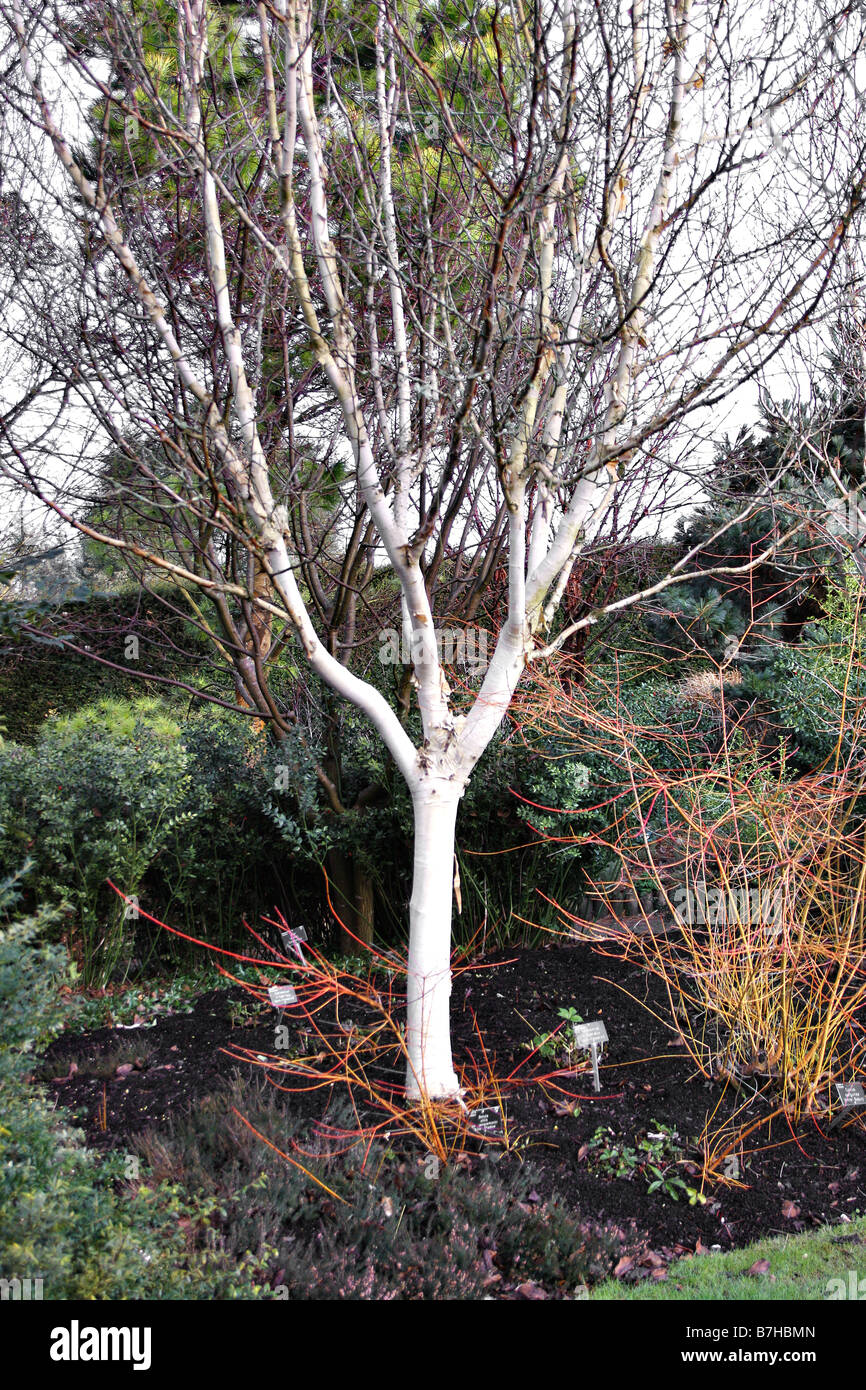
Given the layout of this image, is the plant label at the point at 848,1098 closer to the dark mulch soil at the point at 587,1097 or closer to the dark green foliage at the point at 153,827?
the dark mulch soil at the point at 587,1097

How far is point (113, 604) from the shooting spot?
1015 cm

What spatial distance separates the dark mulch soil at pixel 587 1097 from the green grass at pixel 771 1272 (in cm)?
13

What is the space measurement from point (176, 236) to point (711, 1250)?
5.39 meters

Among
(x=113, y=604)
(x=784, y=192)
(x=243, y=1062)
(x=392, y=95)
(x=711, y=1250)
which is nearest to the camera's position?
(x=711, y=1250)

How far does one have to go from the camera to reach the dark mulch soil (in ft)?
9.91

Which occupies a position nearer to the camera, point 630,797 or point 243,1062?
point 243,1062

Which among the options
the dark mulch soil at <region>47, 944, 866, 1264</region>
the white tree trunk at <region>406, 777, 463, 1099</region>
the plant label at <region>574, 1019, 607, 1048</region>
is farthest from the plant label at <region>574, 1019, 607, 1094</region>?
the white tree trunk at <region>406, 777, 463, 1099</region>

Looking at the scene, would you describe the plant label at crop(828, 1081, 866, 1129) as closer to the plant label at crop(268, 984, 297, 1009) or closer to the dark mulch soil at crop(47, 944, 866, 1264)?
the dark mulch soil at crop(47, 944, 866, 1264)

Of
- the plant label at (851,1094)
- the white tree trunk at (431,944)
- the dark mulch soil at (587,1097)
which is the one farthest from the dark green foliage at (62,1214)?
the plant label at (851,1094)

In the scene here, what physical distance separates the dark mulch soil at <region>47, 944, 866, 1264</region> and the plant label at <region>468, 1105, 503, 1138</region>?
2.6 inches

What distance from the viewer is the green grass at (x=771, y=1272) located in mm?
2520

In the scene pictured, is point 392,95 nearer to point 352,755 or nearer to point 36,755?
point 352,755

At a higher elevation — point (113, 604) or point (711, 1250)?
point (113, 604)

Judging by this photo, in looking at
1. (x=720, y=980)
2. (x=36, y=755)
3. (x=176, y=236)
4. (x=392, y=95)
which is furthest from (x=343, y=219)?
(x=720, y=980)
